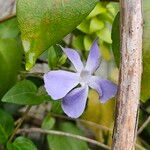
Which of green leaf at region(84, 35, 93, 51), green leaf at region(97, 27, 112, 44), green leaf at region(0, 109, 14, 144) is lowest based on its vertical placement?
green leaf at region(0, 109, 14, 144)

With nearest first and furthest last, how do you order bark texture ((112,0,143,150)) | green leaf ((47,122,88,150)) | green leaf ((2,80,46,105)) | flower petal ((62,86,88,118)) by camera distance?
1. bark texture ((112,0,143,150))
2. flower petal ((62,86,88,118))
3. green leaf ((2,80,46,105))
4. green leaf ((47,122,88,150))

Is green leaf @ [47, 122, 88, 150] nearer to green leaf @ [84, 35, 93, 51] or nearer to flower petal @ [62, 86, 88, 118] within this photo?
green leaf @ [84, 35, 93, 51]

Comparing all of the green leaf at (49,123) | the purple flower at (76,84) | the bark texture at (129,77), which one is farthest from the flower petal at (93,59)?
the green leaf at (49,123)

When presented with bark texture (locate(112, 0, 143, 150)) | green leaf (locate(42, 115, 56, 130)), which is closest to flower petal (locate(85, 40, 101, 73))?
bark texture (locate(112, 0, 143, 150))

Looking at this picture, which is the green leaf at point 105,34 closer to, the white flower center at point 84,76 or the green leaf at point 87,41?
the green leaf at point 87,41

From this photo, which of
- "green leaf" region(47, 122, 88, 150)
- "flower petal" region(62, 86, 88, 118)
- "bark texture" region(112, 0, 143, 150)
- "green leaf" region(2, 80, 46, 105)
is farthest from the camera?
"green leaf" region(47, 122, 88, 150)

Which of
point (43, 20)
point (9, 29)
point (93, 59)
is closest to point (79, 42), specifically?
A: point (9, 29)

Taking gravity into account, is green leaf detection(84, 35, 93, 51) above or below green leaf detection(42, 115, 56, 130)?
above
